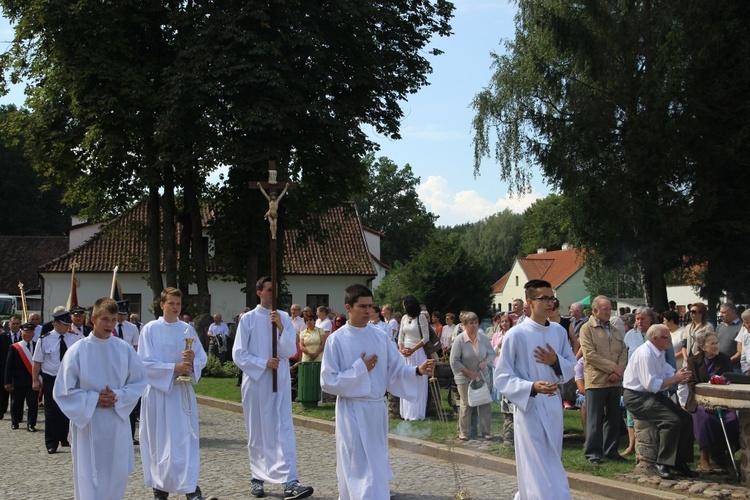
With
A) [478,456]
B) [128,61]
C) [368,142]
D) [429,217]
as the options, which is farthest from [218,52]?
[429,217]

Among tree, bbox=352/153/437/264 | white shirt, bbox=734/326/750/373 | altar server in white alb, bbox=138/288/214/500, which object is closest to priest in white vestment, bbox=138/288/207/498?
altar server in white alb, bbox=138/288/214/500

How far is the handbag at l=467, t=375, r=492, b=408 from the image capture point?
12398 millimetres

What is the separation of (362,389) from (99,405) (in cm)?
215

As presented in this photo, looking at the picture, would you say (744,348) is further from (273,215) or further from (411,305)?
(273,215)

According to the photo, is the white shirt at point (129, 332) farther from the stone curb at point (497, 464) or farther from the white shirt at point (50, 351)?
the stone curb at point (497, 464)

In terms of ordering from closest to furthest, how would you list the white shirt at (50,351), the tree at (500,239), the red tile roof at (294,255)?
the white shirt at (50,351) → the red tile roof at (294,255) → the tree at (500,239)

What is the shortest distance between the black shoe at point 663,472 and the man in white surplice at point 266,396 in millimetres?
3787

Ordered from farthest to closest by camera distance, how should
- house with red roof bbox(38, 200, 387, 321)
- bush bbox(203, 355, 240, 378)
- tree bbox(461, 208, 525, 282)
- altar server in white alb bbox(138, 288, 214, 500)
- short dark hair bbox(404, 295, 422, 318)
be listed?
tree bbox(461, 208, 525, 282) → house with red roof bbox(38, 200, 387, 321) → bush bbox(203, 355, 240, 378) → short dark hair bbox(404, 295, 422, 318) → altar server in white alb bbox(138, 288, 214, 500)

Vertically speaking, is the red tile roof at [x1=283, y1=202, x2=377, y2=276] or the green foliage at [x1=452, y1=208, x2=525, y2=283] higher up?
the green foliage at [x1=452, y1=208, x2=525, y2=283]

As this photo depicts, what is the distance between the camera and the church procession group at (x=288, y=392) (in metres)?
7.20

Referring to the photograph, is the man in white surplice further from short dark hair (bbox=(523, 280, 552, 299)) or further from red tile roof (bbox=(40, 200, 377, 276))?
red tile roof (bbox=(40, 200, 377, 276))

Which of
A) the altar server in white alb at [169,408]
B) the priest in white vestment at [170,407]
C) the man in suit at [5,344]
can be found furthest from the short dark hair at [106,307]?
the man in suit at [5,344]

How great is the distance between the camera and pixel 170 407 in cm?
895

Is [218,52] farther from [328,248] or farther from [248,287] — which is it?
[328,248]
